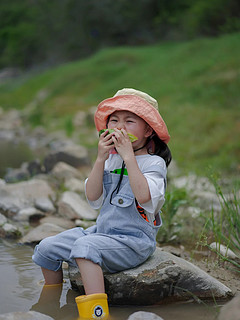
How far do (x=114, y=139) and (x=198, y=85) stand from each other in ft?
33.0

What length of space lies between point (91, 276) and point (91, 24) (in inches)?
1225

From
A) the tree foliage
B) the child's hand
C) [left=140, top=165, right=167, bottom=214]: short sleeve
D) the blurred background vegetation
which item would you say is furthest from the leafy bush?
Result: the tree foliage

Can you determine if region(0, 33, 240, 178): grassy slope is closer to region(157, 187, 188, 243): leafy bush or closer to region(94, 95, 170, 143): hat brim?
region(157, 187, 188, 243): leafy bush

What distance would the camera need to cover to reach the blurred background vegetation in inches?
333

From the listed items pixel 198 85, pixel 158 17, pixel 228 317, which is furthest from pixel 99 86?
pixel 228 317

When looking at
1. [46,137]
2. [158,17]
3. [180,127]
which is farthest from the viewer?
[158,17]

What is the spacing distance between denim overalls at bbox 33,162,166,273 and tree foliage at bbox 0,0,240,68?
23210 millimetres

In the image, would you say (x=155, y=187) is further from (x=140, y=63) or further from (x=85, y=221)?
(x=140, y=63)

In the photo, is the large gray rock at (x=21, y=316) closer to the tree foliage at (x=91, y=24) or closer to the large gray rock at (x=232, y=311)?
the large gray rock at (x=232, y=311)

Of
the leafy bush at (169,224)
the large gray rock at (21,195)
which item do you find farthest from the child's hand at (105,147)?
the large gray rock at (21,195)

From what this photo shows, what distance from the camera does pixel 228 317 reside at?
1.74 meters

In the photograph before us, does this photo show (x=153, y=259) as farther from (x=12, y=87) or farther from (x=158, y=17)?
(x=158, y=17)

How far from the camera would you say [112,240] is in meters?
2.42

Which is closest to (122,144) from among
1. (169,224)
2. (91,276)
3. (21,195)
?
(91,276)
